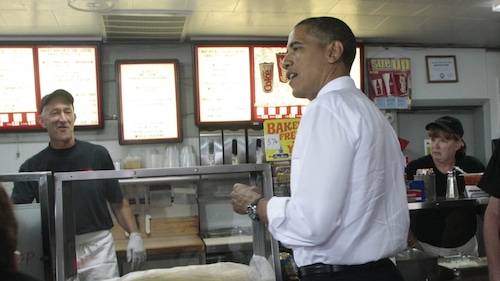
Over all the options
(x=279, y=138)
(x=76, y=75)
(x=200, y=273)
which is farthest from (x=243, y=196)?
(x=76, y=75)

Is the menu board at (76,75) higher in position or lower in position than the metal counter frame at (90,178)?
higher

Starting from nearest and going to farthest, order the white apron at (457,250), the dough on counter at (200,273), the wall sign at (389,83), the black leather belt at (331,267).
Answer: the black leather belt at (331,267) → the dough on counter at (200,273) → the white apron at (457,250) → the wall sign at (389,83)

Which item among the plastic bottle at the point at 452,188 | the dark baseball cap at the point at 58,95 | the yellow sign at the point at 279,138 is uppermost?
the dark baseball cap at the point at 58,95

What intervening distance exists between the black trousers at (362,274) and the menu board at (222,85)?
3093mm

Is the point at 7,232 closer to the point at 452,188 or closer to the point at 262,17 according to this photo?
the point at 452,188

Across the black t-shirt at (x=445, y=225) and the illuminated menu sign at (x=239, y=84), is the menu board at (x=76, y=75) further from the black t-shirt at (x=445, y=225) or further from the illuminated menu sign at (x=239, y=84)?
the black t-shirt at (x=445, y=225)

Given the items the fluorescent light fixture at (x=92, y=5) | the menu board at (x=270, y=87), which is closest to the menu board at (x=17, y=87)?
the fluorescent light fixture at (x=92, y=5)

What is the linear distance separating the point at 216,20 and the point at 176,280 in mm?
2689

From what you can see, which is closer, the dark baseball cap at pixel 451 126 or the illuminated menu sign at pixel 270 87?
the dark baseball cap at pixel 451 126

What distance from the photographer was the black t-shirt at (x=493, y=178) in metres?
1.90

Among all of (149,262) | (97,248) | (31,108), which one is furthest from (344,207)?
(31,108)

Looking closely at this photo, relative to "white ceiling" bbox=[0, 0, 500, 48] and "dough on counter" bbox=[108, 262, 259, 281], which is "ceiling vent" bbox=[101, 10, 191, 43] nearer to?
"white ceiling" bbox=[0, 0, 500, 48]

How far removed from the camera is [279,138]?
2.56 m

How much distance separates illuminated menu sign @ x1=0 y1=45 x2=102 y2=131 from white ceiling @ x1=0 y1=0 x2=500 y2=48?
0.17 m
